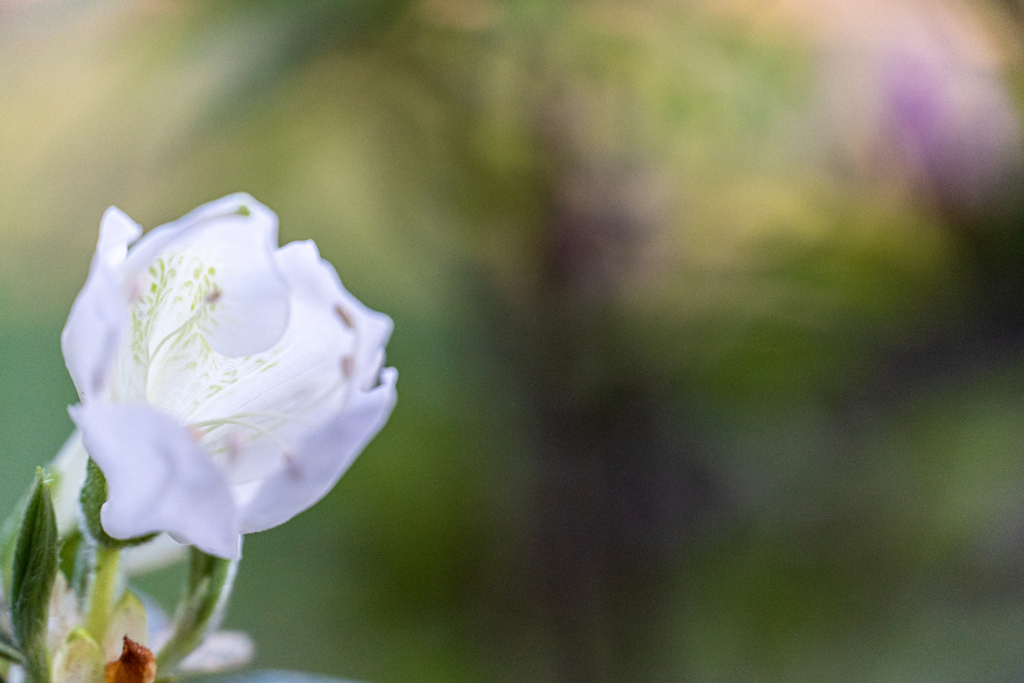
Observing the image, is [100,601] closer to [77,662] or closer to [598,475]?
[77,662]

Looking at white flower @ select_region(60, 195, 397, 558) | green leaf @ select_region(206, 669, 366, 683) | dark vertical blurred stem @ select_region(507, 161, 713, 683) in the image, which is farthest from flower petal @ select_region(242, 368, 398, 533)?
dark vertical blurred stem @ select_region(507, 161, 713, 683)

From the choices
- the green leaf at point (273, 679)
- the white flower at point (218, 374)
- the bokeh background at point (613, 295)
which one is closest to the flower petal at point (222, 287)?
the white flower at point (218, 374)

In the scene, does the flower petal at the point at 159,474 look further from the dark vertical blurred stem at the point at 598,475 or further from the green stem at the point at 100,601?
the dark vertical blurred stem at the point at 598,475

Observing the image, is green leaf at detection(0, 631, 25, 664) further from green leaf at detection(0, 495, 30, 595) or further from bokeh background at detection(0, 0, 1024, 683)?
bokeh background at detection(0, 0, 1024, 683)

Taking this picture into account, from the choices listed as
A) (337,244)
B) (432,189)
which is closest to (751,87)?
(432,189)

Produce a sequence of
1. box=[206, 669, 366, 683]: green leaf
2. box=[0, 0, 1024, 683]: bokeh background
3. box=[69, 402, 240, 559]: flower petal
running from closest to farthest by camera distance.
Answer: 1. box=[69, 402, 240, 559]: flower petal
2. box=[206, 669, 366, 683]: green leaf
3. box=[0, 0, 1024, 683]: bokeh background

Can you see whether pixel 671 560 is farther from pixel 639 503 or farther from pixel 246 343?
pixel 246 343

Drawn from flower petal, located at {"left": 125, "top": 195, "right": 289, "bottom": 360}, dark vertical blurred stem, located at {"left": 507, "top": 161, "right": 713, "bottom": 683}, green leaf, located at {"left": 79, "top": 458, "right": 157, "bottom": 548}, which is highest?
dark vertical blurred stem, located at {"left": 507, "top": 161, "right": 713, "bottom": 683}

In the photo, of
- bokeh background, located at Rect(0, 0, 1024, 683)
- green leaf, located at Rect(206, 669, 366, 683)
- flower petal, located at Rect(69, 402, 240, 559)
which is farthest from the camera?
bokeh background, located at Rect(0, 0, 1024, 683)
